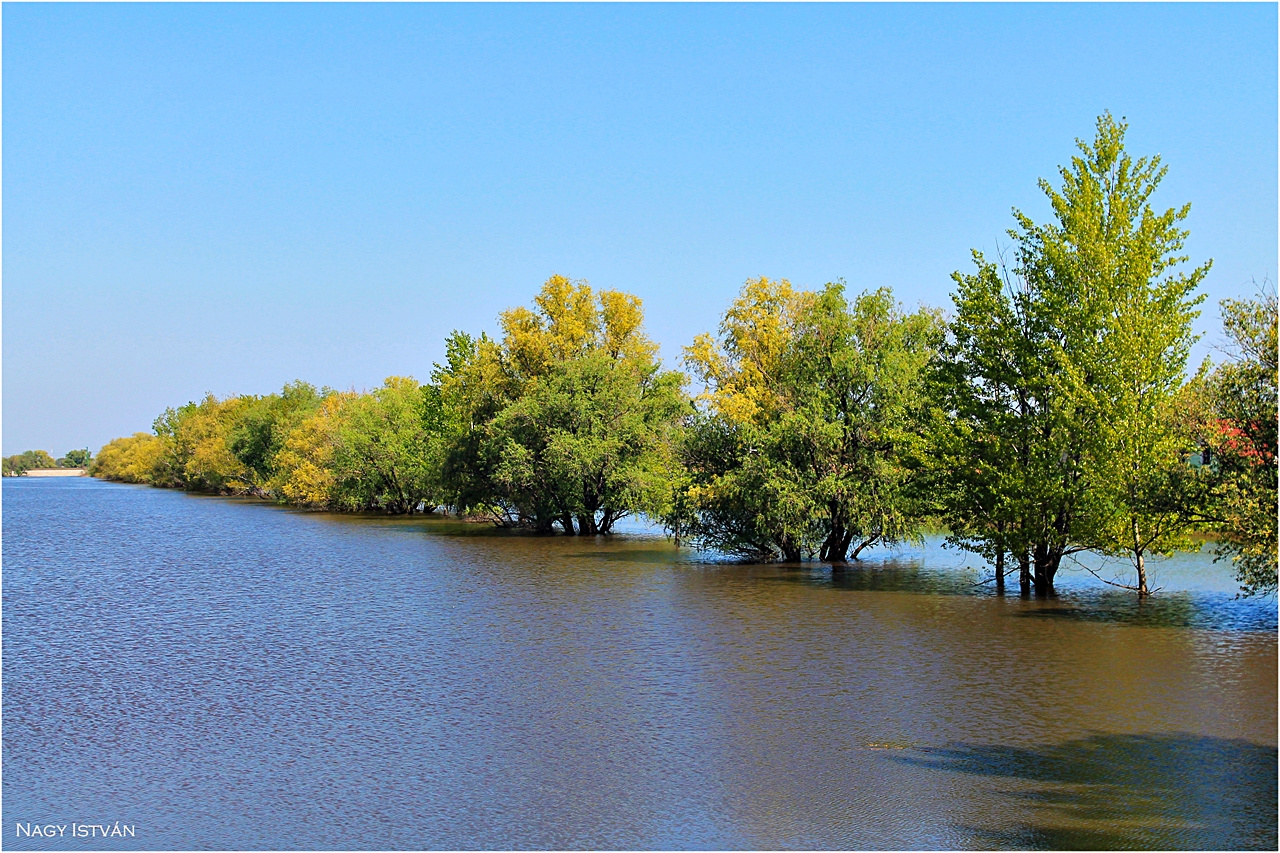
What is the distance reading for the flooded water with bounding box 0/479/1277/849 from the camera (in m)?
13.8

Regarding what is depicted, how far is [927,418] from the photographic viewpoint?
3659 cm

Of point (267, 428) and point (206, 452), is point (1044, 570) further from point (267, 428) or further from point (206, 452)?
point (206, 452)

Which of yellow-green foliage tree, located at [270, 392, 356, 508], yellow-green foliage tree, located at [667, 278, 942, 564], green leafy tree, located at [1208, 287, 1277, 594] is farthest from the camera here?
yellow-green foliage tree, located at [270, 392, 356, 508]

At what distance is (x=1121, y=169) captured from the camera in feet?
103

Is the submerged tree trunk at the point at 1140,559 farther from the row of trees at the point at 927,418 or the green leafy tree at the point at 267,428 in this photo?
the green leafy tree at the point at 267,428

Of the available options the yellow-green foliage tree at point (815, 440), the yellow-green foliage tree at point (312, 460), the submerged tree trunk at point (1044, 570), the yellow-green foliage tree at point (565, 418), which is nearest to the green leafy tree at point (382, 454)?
the yellow-green foliage tree at point (312, 460)

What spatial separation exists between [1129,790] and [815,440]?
2594 cm

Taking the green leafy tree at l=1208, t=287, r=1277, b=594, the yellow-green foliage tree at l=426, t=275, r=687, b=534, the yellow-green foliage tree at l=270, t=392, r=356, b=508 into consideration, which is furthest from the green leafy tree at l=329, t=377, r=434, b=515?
the green leafy tree at l=1208, t=287, r=1277, b=594

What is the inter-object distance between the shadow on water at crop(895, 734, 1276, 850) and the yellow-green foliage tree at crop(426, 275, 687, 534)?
35.1 meters

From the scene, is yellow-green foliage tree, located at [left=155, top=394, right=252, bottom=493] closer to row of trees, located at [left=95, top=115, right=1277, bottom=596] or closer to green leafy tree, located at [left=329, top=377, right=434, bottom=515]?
green leafy tree, located at [left=329, top=377, right=434, bottom=515]

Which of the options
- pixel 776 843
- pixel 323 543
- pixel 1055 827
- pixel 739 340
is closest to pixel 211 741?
pixel 776 843

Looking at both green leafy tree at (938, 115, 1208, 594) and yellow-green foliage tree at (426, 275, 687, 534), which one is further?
yellow-green foliage tree at (426, 275, 687, 534)

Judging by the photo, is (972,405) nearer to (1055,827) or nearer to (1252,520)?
(1252,520)

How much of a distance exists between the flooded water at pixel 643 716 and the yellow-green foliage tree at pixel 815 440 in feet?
11.9
